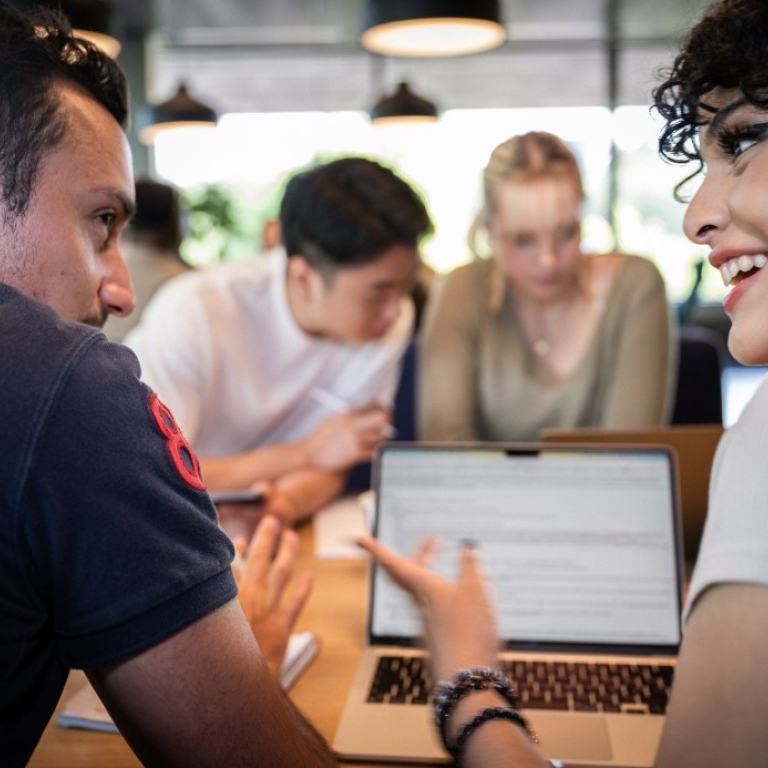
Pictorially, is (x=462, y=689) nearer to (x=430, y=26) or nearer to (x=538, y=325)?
(x=538, y=325)

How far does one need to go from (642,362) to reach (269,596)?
1219 mm

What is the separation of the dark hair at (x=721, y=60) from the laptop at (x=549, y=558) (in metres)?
0.56

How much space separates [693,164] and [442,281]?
3.95ft

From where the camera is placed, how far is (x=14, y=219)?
794mm

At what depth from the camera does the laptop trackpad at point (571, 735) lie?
3.18ft

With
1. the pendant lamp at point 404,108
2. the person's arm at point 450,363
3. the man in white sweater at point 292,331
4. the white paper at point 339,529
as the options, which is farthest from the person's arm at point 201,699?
the pendant lamp at point 404,108

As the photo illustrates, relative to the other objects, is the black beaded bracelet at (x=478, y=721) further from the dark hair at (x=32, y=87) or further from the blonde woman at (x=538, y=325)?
the blonde woman at (x=538, y=325)

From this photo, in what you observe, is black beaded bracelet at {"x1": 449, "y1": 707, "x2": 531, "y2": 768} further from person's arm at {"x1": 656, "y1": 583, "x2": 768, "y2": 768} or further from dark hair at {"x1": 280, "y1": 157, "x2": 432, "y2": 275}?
dark hair at {"x1": 280, "y1": 157, "x2": 432, "y2": 275}

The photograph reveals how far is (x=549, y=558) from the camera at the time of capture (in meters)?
1.31

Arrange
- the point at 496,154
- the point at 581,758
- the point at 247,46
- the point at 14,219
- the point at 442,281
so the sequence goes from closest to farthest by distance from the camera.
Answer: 1. the point at 14,219
2. the point at 581,758
3. the point at 496,154
4. the point at 442,281
5. the point at 247,46

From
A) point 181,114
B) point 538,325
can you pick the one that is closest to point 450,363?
point 538,325

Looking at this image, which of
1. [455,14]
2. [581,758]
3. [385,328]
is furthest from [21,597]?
[455,14]

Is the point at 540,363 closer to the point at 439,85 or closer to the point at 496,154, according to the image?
the point at 496,154

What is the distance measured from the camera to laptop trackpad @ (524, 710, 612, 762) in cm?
97
